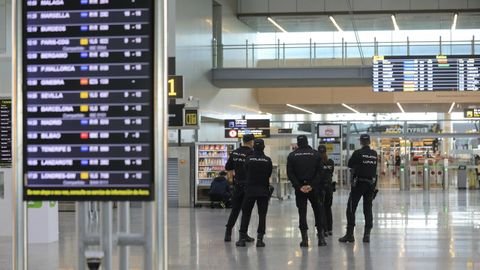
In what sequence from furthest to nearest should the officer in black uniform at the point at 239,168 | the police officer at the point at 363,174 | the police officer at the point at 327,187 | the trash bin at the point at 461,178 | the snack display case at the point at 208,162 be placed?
1. the trash bin at the point at 461,178
2. the snack display case at the point at 208,162
3. the police officer at the point at 327,187
4. the officer in black uniform at the point at 239,168
5. the police officer at the point at 363,174

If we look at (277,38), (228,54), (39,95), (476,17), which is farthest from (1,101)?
(476,17)

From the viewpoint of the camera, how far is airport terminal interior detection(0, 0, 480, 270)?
445 cm

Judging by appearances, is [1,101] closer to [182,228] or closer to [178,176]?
[182,228]

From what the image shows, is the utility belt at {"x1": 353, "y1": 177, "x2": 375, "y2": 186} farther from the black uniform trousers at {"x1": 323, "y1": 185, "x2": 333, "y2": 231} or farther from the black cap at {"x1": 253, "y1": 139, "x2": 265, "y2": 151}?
the black cap at {"x1": 253, "y1": 139, "x2": 265, "y2": 151}

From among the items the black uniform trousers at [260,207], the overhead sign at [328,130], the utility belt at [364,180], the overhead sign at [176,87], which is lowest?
the black uniform trousers at [260,207]

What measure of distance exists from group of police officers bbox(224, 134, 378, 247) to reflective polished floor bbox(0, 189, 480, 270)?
359 millimetres

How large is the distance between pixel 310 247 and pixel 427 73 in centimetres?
1044

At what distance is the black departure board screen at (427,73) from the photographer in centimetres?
2058

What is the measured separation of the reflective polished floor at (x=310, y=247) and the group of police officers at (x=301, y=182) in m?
0.36

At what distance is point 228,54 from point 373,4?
21.1 ft

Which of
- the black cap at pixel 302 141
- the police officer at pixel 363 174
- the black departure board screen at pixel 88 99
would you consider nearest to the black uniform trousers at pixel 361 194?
the police officer at pixel 363 174

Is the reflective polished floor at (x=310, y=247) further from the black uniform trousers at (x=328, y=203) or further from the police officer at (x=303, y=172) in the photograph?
the police officer at (x=303, y=172)

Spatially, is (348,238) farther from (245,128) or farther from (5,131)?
(245,128)

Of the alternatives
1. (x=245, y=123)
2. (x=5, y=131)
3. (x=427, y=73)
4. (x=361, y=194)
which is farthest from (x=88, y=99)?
(x=245, y=123)
